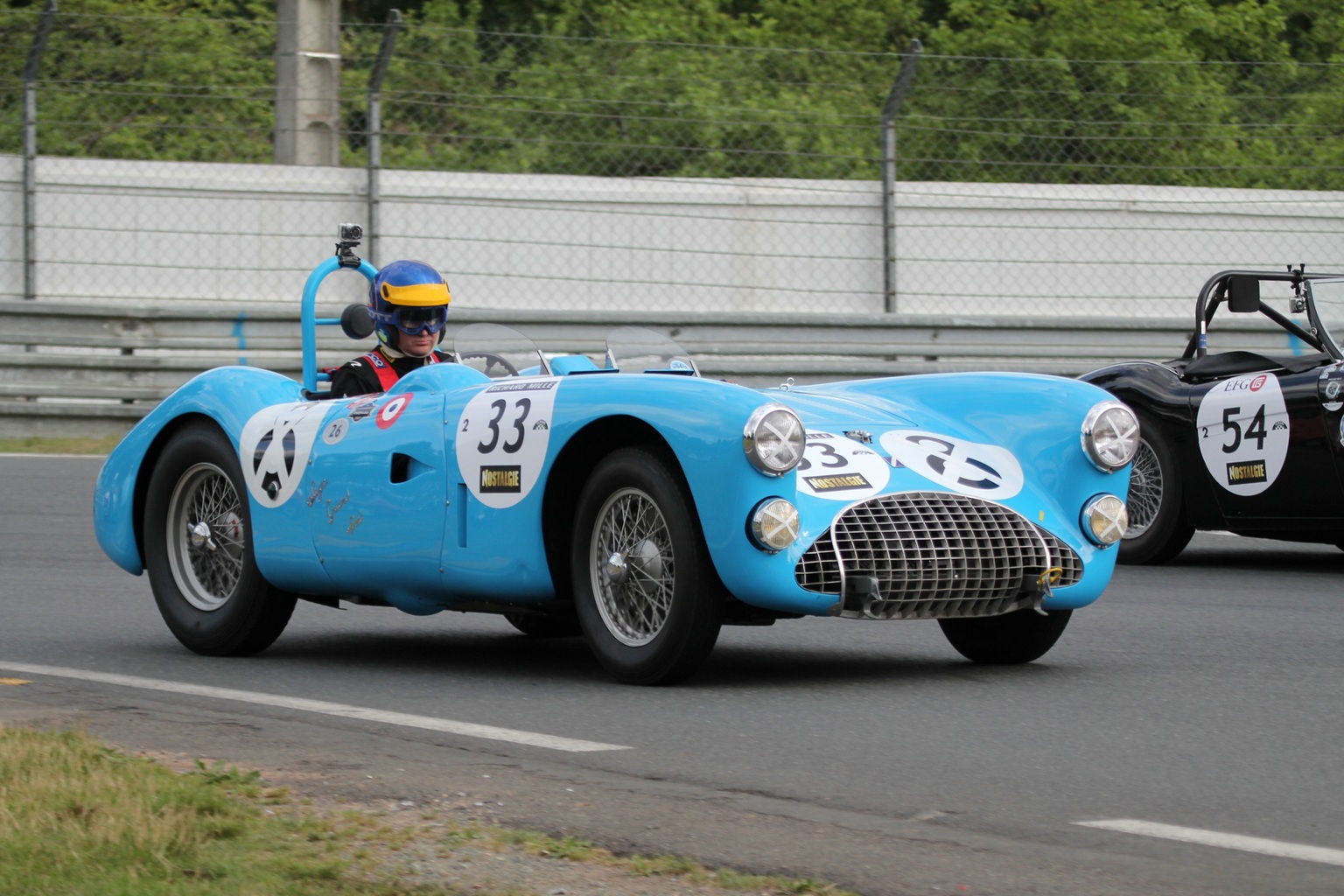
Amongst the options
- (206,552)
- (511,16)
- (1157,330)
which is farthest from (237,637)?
(511,16)

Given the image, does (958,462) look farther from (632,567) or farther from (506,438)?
(506,438)

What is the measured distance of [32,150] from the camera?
1509 cm

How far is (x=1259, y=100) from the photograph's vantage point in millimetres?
16391

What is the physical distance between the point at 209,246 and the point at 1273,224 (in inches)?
337

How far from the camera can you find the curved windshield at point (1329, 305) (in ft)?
31.9

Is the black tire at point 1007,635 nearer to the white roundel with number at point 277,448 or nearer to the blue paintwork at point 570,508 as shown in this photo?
the blue paintwork at point 570,508

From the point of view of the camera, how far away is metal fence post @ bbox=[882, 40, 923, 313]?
1558cm

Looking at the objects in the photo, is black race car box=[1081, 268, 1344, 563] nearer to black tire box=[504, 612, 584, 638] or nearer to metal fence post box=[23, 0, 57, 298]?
black tire box=[504, 612, 584, 638]

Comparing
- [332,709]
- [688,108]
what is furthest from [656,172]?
[332,709]

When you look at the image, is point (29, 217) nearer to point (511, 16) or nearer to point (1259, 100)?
point (1259, 100)

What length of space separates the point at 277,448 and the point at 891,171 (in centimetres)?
973

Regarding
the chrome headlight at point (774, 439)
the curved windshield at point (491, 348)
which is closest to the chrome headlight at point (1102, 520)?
the chrome headlight at point (774, 439)

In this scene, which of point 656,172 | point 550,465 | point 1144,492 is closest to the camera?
point 550,465

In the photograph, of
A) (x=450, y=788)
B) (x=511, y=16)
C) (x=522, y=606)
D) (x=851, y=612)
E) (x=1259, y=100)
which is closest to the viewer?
(x=450, y=788)
